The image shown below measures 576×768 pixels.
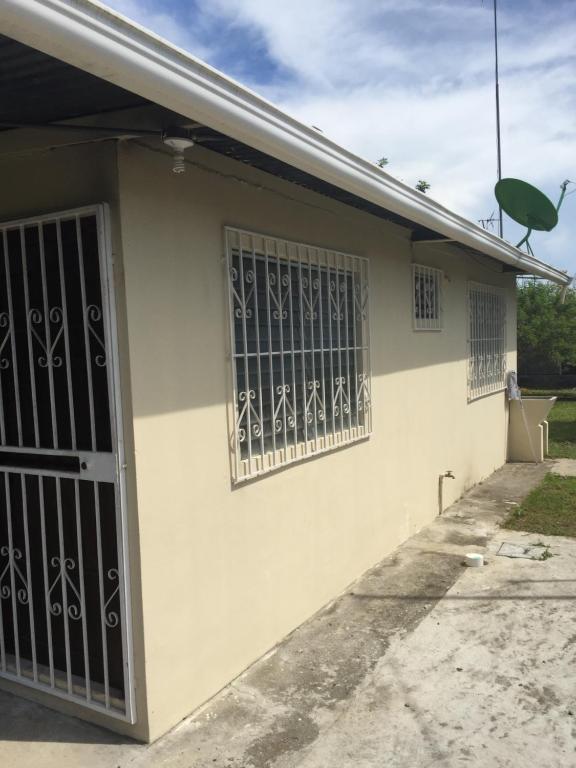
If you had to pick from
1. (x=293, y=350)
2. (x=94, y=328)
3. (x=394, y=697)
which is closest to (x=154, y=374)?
(x=94, y=328)

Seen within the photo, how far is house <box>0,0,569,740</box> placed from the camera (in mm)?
2773

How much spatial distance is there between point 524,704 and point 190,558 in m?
1.76

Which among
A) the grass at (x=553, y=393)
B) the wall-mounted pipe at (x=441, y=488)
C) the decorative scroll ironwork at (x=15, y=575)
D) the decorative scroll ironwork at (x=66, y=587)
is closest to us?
the decorative scroll ironwork at (x=66, y=587)

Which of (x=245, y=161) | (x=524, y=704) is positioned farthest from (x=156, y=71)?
(x=524, y=704)

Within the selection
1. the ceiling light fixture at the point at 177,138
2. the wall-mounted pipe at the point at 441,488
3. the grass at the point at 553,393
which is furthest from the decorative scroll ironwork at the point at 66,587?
the grass at the point at 553,393

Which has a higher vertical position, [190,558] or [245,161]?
[245,161]

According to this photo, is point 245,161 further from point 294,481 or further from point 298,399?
point 294,481

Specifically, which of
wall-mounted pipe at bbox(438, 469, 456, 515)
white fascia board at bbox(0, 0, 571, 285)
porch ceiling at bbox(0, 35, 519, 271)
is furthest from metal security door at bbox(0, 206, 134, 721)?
wall-mounted pipe at bbox(438, 469, 456, 515)

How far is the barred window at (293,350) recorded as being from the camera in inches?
143

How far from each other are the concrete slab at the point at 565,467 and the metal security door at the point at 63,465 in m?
6.98

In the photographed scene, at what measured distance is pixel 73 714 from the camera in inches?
125

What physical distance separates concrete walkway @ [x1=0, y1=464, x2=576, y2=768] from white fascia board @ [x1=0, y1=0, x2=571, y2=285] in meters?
2.57

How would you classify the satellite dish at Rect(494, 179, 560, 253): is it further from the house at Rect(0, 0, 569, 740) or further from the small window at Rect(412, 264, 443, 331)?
the house at Rect(0, 0, 569, 740)

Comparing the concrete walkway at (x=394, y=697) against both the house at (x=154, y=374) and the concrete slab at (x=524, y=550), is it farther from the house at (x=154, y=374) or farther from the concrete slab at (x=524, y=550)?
the concrete slab at (x=524, y=550)
